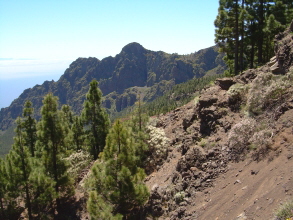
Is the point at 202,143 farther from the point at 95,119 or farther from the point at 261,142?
the point at 95,119

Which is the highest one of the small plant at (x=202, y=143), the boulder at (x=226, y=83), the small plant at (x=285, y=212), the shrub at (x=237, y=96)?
the boulder at (x=226, y=83)

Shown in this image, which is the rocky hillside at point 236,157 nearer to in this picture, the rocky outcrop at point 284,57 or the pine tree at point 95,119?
the rocky outcrop at point 284,57

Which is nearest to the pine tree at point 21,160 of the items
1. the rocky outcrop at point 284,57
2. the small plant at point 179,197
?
the small plant at point 179,197

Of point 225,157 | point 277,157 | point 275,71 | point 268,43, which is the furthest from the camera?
point 268,43

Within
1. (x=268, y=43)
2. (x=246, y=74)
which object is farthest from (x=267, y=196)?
(x=268, y=43)

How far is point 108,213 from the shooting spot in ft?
37.6

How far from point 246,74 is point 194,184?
9351mm

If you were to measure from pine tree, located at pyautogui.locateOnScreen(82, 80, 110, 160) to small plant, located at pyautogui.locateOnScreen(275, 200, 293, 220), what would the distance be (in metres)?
19.7

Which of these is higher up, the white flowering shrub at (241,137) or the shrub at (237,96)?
the shrub at (237,96)

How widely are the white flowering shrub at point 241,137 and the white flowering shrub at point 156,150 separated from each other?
6.28 meters

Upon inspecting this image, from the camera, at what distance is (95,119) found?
24.4m

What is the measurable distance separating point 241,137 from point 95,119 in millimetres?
16872

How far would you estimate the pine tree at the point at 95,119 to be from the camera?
2347cm

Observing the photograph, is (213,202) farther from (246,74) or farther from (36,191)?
(36,191)
